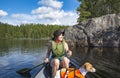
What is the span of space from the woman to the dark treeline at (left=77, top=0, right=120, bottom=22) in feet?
183

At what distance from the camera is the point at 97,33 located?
4853 centimetres

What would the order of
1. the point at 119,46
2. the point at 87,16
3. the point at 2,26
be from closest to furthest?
the point at 119,46 < the point at 87,16 < the point at 2,26

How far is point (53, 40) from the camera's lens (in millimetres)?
9625

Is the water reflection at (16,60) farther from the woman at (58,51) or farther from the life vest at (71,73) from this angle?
the life vest at (71,73)

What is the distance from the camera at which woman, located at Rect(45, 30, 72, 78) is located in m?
9.29

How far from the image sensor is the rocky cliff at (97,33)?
149ft

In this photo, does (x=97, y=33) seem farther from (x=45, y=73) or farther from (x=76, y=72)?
(x=76, y=72)

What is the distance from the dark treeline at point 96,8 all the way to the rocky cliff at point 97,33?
13.7m

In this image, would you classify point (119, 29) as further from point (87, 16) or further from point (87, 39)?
point (87, 16)

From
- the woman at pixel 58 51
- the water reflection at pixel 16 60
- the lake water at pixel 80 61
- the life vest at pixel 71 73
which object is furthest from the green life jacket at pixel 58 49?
the water reflection at pixel 16 60

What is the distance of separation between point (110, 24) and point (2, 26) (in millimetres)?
156826

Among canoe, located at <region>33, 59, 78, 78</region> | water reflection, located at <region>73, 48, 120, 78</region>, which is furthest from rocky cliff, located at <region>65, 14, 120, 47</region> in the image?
canoe, located at <region>33, 59, 78, 78</region>

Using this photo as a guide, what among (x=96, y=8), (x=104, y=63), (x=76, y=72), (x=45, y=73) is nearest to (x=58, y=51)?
(x=45, y=73)

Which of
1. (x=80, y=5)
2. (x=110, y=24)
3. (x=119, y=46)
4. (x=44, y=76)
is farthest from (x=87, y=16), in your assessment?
(x=44, y=76)
